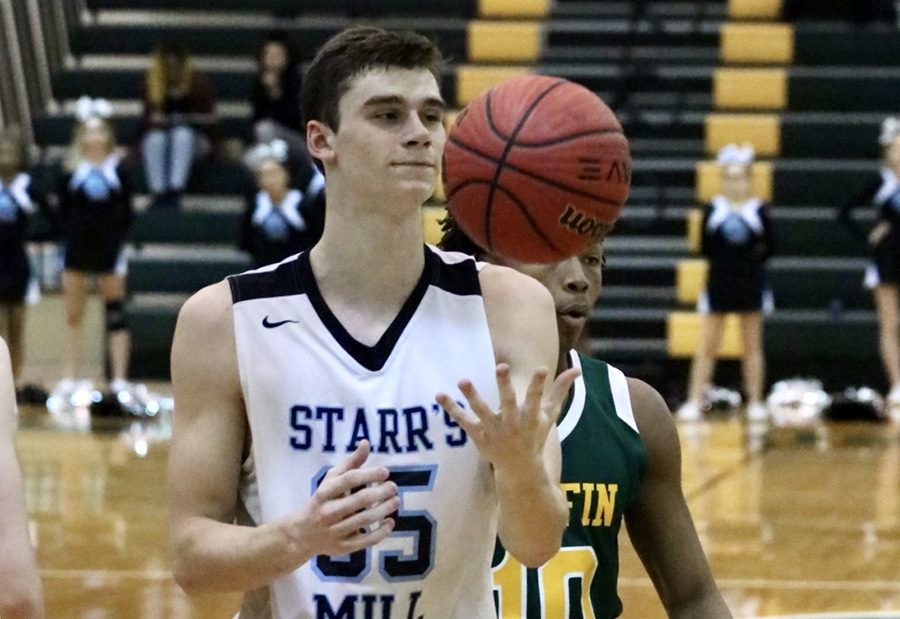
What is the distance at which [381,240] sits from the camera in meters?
2.84

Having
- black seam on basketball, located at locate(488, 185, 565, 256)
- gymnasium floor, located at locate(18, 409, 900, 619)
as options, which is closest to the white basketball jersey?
black seam on basketball, located at locate(488, 185, 565, 256)

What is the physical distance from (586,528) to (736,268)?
830cm

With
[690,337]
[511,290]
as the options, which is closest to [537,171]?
[511,290]

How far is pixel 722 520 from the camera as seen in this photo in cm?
788

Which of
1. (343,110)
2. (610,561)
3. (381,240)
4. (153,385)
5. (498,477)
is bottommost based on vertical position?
(153,385)

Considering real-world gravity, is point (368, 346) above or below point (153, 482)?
above

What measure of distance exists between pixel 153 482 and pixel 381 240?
627 cm

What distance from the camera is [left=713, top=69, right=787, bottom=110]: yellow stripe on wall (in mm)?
14133

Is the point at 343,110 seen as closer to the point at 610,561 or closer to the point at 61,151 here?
the point at 610,561

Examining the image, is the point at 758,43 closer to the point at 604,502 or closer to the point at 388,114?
the point at 604,502

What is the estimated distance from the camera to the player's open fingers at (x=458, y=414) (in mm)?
2529

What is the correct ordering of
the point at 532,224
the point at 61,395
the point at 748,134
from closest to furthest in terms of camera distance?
the point at 532,224 → the point at 61,395 → the point at 748,134

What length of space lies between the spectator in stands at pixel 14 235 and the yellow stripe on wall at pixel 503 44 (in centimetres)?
400

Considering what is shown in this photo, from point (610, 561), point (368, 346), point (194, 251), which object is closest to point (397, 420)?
point (368, 346)
